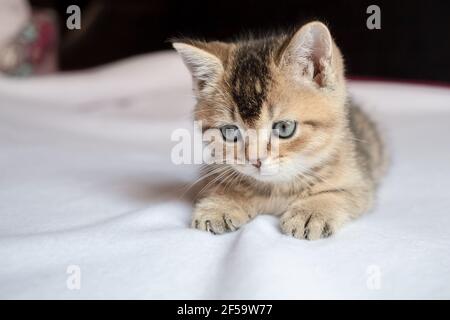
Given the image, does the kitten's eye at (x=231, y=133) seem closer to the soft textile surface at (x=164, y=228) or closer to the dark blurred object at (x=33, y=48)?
the soft textile surface at (x=164, y=228)

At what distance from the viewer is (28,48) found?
293 cm

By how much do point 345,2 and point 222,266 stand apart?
203 cm

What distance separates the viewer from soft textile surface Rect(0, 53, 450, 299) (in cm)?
100

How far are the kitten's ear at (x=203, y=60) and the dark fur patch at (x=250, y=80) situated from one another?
0.05 meters

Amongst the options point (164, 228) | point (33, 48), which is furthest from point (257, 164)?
point (33, 48)

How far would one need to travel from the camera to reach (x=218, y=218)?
1.25 metres

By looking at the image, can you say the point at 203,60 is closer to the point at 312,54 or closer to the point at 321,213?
the point at 312,54

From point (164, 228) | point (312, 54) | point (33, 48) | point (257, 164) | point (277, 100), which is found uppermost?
point (33, 48)

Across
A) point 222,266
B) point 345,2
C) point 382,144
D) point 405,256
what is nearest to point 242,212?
point 222,266

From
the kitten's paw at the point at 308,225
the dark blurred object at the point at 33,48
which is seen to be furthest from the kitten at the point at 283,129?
the dark blurred object at the point at 33,48

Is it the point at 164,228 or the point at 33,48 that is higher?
the point at 33,48

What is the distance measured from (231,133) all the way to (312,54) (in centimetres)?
27

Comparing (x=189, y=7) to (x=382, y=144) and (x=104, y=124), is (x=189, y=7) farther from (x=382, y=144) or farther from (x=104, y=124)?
(x=382, y=144)

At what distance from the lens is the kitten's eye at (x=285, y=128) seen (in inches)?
48.0
